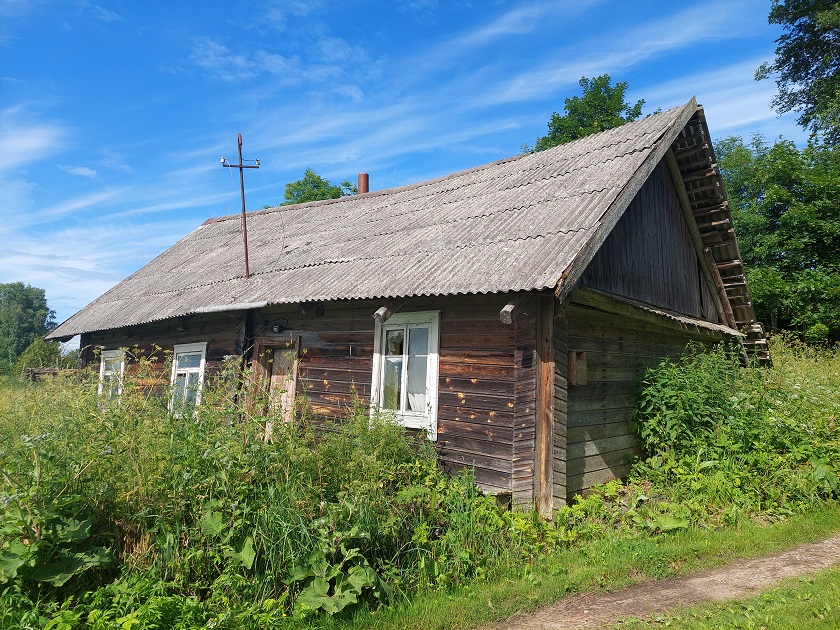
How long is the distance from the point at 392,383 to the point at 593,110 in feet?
65.5

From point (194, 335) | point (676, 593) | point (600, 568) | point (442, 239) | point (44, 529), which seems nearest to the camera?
point (44, 529)

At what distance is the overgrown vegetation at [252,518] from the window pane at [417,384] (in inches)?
34.5

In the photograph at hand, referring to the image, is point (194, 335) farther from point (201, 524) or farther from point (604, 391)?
point (604, 391)

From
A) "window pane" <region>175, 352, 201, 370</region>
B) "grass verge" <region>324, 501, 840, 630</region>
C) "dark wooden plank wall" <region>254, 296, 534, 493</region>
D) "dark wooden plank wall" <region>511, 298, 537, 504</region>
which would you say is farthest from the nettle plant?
"window pane" <region>175, 352, 201, 370</region>

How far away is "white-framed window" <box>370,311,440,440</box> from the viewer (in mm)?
7086

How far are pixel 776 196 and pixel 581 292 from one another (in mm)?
14830

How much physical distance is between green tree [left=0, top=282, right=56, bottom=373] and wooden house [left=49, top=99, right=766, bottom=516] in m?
60.9

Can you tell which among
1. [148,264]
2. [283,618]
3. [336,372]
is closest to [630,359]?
[336,372]

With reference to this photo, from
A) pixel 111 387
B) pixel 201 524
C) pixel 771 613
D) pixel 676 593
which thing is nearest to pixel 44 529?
pixel 201 524

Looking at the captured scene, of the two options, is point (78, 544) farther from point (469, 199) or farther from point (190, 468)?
point (469, 199)

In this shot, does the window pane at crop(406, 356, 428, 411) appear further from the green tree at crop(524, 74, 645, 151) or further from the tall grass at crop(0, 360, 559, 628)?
the green tree at crop(524, 74, 645, 151)

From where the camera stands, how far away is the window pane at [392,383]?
7477 millimetres

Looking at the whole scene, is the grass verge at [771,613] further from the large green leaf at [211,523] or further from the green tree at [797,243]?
the green tree at [797,243]

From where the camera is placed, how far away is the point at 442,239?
832 centimetres
